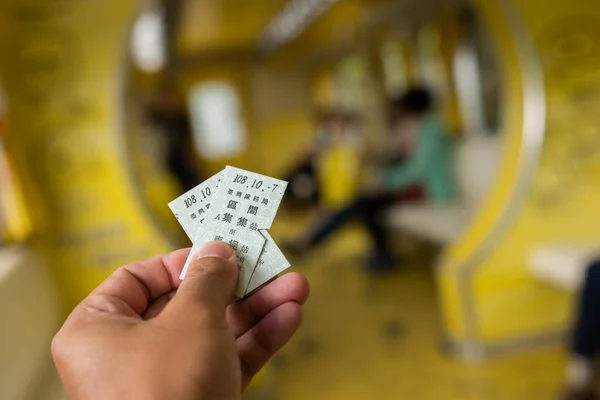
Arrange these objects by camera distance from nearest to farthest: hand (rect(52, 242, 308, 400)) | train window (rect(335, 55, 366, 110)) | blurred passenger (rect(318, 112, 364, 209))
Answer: hand (rect(52, 242, 308, 400)) → blurred passenger (rect(318, 112, 364, 209)) → train window (rect(335, 55, 366, 110))

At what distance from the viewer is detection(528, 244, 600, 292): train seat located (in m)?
1.98

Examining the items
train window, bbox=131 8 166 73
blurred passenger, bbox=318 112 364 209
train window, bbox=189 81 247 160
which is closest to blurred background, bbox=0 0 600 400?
train window, bbox=131 8 166 73

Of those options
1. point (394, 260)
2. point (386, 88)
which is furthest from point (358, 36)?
point (394, 260)

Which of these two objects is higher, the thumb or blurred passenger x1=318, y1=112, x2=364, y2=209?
the thumb

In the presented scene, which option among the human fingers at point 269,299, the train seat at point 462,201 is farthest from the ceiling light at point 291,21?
the human fingers at point 269,299

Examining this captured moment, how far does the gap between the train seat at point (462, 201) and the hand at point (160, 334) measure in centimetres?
232

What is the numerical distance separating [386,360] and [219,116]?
20.5 ft

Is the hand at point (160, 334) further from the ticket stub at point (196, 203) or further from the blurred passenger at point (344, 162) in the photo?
the blurred passenger at point (344, 162)

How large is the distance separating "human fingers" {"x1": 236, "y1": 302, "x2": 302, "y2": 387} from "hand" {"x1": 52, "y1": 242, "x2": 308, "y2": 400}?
0.01 meters

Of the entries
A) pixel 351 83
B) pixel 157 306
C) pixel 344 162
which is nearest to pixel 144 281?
pixel 157 306

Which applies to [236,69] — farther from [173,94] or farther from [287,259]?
[287,259]

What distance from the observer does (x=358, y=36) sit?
556 cm

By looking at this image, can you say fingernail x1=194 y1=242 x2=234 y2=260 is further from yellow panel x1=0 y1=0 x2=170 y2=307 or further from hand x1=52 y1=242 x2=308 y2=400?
yellow panel x1=0 y1=0 x2=170 y2=307

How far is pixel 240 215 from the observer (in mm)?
537
